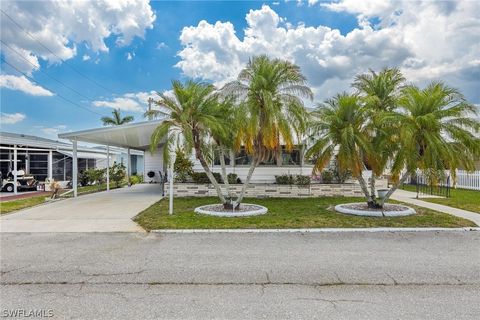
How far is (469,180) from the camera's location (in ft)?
59.6

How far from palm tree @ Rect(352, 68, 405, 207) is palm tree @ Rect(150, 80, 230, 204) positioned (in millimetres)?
4681

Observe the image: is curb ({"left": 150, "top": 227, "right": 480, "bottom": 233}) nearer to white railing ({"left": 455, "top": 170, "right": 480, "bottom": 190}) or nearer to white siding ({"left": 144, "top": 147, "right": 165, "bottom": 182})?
white railing ({"left": 455, "top": 170, "right": 480, "bottom": 190})

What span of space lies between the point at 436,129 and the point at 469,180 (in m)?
12.3

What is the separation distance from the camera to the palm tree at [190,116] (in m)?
9.64

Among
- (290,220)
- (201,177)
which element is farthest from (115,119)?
(290,220)

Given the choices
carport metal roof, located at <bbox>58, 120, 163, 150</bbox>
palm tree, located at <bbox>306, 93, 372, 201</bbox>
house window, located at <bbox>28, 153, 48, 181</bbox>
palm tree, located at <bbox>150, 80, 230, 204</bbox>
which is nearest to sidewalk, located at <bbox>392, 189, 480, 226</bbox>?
palm tree, located at <bbox>306, 93, 372, 201</bbox>

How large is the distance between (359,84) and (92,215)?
10361mm

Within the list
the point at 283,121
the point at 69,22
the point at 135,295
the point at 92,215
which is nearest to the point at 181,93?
the point at 283,121

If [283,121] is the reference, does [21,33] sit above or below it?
above

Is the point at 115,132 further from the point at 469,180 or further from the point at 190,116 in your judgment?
the point at 469,180

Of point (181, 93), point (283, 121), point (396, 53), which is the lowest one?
point (283, 121)

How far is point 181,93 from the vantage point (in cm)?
970

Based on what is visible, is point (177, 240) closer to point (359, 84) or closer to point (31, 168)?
point (359, 84)

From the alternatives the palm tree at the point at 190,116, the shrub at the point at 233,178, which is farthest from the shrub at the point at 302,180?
the palm tree at the point at 190,116
